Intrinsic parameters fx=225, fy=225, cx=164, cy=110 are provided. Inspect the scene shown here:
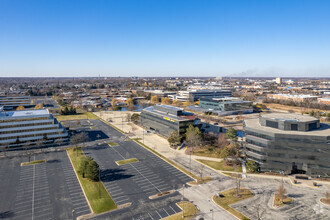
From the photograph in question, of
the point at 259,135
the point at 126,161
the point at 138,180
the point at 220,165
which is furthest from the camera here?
the point at 126,161

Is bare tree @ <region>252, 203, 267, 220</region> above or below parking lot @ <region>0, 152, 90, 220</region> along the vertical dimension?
below

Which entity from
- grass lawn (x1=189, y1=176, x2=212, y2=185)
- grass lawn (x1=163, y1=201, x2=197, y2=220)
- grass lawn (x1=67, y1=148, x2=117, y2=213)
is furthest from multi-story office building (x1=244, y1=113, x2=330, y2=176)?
grass lawn (x1=67, y1=148, x2=117, y2=213)

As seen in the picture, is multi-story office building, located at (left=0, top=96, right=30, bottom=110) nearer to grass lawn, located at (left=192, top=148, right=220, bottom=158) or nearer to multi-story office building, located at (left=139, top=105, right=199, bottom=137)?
multi-story office building, located at (left=139, top=105, right=199, bottom=137)

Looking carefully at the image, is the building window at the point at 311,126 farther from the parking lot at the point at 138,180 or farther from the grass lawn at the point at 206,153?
the parking lot at the point at 138,180

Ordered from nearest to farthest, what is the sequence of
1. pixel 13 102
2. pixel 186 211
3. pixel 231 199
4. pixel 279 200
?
pixel 186 211 → pixel 279 200 → pixel 231 199 → pixel 13 102

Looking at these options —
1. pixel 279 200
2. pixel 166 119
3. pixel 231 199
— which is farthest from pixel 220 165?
pixel 166 119

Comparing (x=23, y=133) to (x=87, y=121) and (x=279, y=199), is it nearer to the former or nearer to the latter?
(x=87, y=121)

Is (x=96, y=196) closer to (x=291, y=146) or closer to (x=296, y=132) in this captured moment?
(x=291, y=146)
